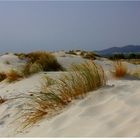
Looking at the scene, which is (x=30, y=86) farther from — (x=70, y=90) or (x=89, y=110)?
(x=89, y=110)

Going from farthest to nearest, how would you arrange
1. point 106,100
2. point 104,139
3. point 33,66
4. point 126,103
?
Answer: point 33,66, point 106,100, point 126,103, point 104,139

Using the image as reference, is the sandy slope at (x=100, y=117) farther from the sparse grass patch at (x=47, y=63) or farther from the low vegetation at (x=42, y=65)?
the sparse grass patch at (x=47, y=63)

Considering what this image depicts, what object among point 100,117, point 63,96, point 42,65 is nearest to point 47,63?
point 42,65

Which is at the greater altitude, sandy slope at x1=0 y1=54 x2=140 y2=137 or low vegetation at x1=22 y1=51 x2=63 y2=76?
sandy slope at x1=0 y1=54 x2=140 y2=137

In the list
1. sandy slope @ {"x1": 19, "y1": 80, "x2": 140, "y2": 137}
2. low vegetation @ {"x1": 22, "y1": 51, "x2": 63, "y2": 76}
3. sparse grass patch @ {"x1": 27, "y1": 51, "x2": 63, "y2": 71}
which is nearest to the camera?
sandy slope @ {"x1": 19, "y1": 80, "x2": 140, "y2": 137}

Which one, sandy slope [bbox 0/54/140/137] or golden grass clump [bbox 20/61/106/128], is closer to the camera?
sandy slope [bbox 0/54/140/137]

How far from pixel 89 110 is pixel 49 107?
0.87 m

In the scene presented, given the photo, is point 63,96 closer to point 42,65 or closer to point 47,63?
point 42,65

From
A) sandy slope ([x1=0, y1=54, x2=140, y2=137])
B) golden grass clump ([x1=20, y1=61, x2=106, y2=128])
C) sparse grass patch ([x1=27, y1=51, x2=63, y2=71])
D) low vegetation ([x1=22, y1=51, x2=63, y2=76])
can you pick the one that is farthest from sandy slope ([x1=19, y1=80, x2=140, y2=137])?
sparse grass patch ([x1=27, y1=51, x2=63, y2=71])

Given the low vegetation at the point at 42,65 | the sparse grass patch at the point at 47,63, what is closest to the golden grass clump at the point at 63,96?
the low vegetation at the point at 42,65

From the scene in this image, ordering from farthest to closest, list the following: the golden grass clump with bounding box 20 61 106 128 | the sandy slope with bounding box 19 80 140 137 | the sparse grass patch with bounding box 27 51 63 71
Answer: the sparse grass patch with bounding box 27 51 63 71, the golden grass clump with bounding box 20 61 106 128, the sandy slope with bounding box 19 80 140 137

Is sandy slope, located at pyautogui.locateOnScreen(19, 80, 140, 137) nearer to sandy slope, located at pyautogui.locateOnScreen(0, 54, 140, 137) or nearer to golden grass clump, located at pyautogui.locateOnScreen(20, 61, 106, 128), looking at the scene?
sandy slope, located at pyautogui.locateOnScreen(0, 54, 140, 137)

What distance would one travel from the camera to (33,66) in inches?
484

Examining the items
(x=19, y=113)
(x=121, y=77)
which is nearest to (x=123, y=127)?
(x=19, y=113)
